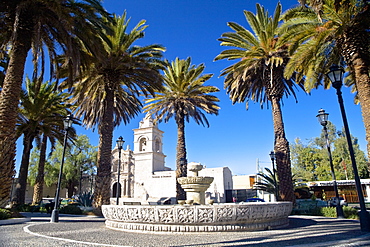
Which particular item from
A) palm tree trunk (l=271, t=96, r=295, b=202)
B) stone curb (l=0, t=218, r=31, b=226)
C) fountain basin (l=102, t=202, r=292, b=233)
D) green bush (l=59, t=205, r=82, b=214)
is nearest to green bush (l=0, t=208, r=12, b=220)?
stone curb (l=0, t=218, r=31, b=226)

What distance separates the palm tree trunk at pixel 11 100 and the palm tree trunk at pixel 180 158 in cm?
1171

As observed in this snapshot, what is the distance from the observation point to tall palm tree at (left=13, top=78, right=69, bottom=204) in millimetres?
20992

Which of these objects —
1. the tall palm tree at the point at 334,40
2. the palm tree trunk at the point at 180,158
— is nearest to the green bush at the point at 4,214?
the palm tree trunk at the point at 180,158

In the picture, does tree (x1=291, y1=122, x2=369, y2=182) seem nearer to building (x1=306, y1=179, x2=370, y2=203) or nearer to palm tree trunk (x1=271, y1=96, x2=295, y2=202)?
building (x1=306, y1=179, x2=370, y2=203)

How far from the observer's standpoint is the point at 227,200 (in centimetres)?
3406

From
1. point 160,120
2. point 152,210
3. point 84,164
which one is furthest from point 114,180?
point 152,210

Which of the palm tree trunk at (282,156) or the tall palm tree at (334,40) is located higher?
the tall palm tree at (334,40)

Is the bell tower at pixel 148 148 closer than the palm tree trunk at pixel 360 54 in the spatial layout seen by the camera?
No

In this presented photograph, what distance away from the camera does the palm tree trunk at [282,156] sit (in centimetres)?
1541

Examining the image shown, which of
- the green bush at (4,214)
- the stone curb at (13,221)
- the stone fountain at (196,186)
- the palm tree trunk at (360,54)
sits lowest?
the stone curb at (13,221)

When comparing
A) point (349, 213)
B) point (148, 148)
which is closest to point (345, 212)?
point (349, 213)

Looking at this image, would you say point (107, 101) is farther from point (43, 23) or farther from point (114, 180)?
point (114, 180)

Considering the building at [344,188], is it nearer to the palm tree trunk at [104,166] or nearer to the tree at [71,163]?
the palm tree trunk at [104,166]

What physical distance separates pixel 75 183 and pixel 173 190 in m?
23.8
